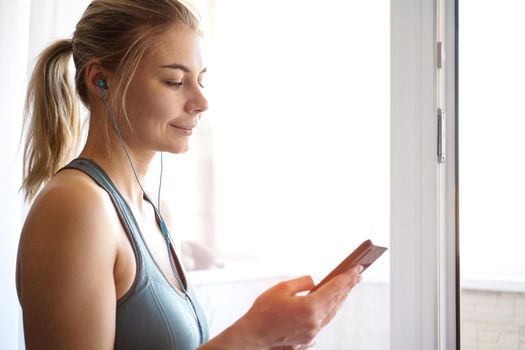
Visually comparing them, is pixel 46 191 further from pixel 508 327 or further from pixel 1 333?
pixel 508 327

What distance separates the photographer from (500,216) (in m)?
1.32

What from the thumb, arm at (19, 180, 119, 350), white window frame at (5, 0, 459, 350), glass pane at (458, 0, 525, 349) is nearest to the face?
arm at (19, 180, 119, 350)

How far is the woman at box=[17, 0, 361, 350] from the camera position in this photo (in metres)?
0.72

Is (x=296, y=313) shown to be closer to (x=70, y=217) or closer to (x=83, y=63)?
(x=70, y=217)

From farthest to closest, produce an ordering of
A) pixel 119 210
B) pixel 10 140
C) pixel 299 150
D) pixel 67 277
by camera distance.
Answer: pixel 299 150
pixel 10 140
pixel 119 210
pixel 67 277

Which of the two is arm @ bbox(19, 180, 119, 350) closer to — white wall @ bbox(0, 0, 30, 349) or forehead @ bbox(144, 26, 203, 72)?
forehead @ bbox(144, 26, 203, 72)

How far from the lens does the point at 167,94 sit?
0.92m

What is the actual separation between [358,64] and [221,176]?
24.6 inches

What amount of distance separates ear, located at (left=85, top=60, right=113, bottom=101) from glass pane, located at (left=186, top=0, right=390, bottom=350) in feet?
2.59

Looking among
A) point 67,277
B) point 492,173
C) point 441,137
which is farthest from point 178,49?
point 492,173

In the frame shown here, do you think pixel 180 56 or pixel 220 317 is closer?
pixel 180 56

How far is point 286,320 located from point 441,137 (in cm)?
77

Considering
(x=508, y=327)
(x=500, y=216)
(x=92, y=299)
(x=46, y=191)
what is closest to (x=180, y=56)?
(x=46, y=191)

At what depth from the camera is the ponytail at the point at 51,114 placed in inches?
39.4
